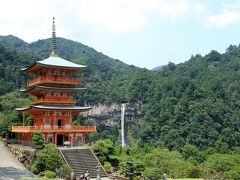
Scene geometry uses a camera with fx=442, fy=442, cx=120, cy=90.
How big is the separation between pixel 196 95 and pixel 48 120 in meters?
59.4

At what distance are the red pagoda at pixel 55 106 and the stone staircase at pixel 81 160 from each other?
3279mm

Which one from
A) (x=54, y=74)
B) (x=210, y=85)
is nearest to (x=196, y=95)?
(x=210, y=85)

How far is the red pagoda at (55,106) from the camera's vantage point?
41312mm

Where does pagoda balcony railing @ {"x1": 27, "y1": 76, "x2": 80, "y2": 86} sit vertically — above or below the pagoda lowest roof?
below

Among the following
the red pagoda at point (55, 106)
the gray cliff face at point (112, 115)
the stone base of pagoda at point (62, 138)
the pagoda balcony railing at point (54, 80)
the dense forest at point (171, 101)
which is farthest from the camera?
the gray cliff face at point (112, 115)

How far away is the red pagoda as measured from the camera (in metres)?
41.3

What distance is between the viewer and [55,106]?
4241 centimetres

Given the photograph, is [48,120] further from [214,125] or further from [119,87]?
[119,87]

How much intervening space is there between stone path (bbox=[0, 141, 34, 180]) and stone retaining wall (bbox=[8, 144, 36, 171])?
1.29 ft

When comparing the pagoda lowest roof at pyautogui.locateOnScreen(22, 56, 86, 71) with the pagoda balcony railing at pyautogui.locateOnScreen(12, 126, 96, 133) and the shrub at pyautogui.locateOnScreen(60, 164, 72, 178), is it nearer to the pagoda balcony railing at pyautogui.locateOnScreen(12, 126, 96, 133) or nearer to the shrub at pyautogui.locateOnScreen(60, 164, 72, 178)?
the pagoda balcony railing at pyautogui.locateOnScreen(12, 126, 96, 133)

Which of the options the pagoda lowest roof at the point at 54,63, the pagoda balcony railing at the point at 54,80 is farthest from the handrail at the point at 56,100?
the pagoda lowest roof at the point at 54,63

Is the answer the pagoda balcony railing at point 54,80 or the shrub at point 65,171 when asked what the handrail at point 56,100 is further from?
the shrub at point 65,171

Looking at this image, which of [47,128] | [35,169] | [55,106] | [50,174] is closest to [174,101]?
[55,106]

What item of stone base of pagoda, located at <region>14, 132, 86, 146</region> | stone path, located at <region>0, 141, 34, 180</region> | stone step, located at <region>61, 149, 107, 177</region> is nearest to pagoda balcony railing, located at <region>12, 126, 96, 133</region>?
stone base of pagoda, located at <region>14, 132, 86, 146</region>
